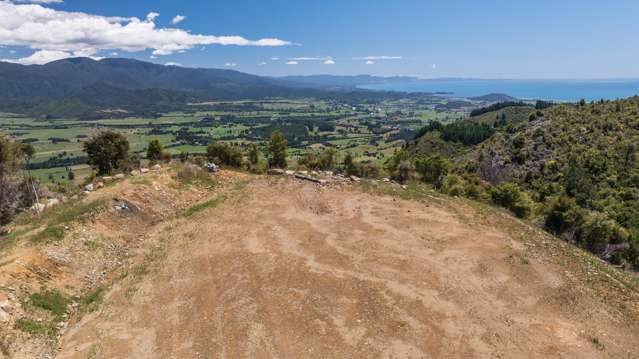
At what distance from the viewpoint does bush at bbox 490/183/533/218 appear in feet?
116

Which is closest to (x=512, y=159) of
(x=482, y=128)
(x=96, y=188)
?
(x=482, y=128)

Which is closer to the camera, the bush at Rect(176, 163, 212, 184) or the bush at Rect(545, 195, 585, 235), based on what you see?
the bush at Rect(545, 195, 585, 235)

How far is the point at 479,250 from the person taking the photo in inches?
882

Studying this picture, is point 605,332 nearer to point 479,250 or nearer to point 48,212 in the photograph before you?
point 479,250

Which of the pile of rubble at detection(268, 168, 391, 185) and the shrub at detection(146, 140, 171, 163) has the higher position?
the shrub at detection(146, 140, 171, 163)

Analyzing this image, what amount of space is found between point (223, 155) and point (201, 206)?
13.1 metres

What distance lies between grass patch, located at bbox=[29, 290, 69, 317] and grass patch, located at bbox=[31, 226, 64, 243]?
439 cm

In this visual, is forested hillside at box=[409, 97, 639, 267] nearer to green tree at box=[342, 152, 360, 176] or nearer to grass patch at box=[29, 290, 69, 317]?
green tree at box=[342, 152, 360, 176]

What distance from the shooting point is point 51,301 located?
671 inches

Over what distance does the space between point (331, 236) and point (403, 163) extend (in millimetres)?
20955

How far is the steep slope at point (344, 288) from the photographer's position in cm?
1503

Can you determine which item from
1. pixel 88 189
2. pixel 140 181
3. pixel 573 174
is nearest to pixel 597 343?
pixel 140 181

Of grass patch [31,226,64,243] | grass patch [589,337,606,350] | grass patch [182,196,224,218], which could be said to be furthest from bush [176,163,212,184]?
grass patch [589,337,606,350]

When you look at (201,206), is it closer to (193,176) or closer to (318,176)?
(193,176)
